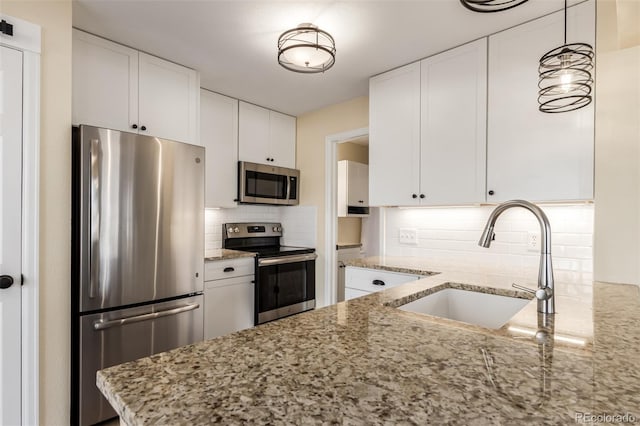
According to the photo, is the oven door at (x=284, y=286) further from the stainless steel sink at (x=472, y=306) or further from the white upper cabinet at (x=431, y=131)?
the stainless steel sink at (x=472, y=306)

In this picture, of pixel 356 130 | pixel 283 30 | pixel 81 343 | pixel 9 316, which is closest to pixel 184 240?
pixel 81 343

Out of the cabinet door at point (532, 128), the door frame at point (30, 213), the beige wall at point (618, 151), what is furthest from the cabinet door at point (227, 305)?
the beige wall at point (618, 151)

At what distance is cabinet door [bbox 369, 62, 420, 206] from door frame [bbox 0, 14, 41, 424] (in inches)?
83.7

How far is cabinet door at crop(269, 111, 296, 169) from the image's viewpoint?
3615 mm

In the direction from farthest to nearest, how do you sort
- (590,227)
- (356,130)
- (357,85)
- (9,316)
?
(356,130) → (357,85) → (590,227) → (9,316)

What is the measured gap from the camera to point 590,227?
1930mm

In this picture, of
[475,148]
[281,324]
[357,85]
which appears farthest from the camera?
[357,85]

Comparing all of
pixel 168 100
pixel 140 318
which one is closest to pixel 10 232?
pixel 140 318

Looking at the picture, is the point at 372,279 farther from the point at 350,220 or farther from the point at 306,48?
the point at 350,220

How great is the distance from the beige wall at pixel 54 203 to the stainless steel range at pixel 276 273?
1493 millimetres

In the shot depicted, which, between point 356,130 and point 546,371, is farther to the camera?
point 356,130

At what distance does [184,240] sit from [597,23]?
2722 mm

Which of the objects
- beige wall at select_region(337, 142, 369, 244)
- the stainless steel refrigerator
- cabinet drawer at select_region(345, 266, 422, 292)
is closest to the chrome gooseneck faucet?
cabinet drawer at select_region(345, 266, 422, 292)

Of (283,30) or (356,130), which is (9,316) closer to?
(283,30)
